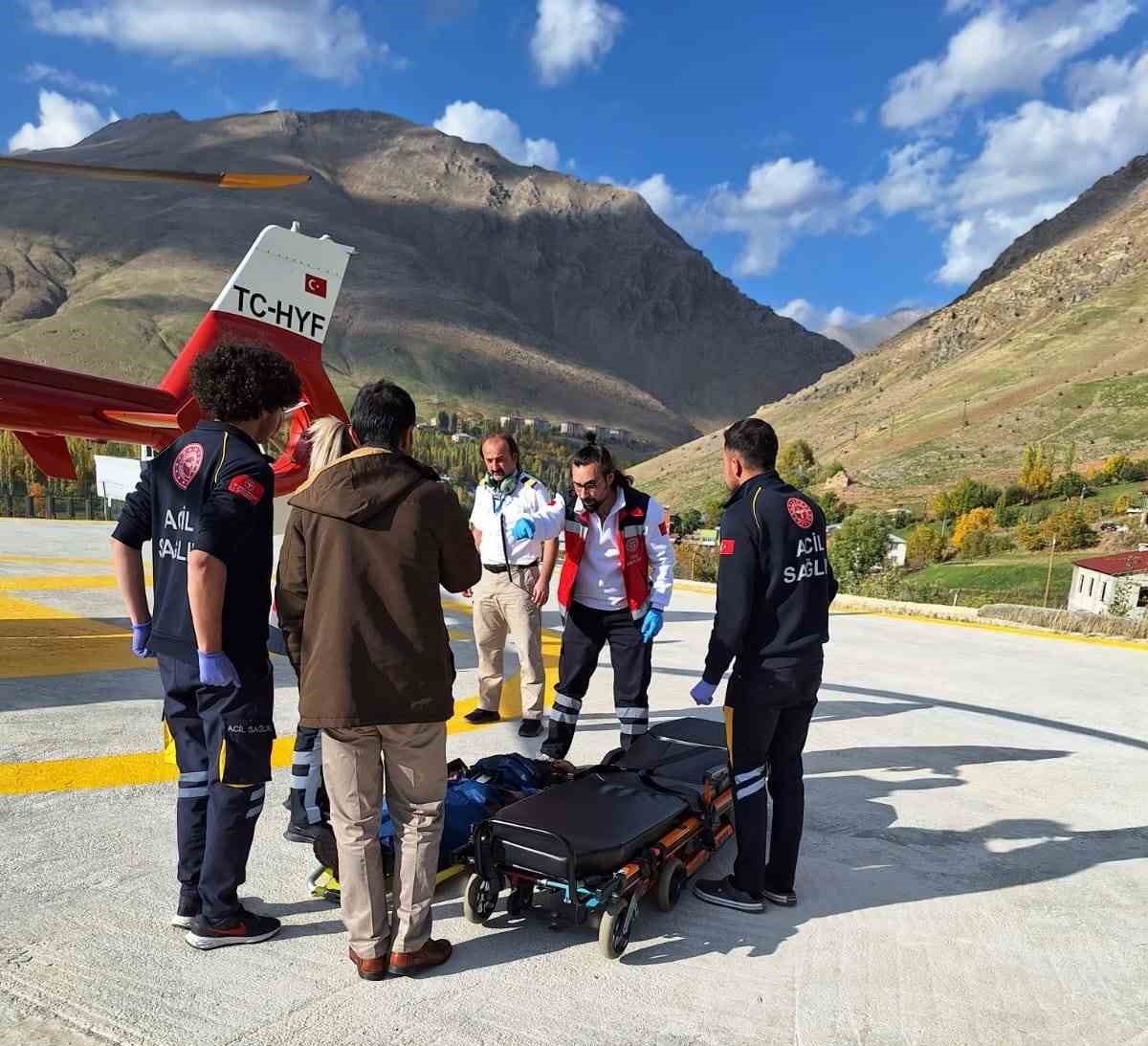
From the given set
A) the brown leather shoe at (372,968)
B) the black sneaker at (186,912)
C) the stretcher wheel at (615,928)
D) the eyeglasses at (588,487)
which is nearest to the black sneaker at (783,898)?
the stretcher wheel at (615,928)

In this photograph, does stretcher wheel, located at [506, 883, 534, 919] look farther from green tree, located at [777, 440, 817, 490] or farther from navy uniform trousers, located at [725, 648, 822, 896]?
green tree, located at [777, 440, 817, 490]

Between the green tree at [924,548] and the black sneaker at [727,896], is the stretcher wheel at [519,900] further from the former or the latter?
the green tree at [924,548]

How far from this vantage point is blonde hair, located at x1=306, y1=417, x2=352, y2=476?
3307 mm

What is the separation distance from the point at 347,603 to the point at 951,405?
9237cm

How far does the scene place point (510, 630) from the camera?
6.63m

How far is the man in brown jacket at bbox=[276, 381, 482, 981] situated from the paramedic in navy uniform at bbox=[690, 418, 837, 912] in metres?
1.24

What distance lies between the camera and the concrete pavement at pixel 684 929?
295 centimetres

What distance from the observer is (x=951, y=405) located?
86.4m

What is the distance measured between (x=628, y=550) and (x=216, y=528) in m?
2.80

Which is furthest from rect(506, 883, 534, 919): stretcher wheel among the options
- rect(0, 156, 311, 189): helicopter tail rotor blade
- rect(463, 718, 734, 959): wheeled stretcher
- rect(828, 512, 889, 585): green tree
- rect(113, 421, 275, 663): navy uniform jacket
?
rect(828, 512, 889, 585): green tree

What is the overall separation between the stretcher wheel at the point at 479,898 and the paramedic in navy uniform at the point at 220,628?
0.75 metres

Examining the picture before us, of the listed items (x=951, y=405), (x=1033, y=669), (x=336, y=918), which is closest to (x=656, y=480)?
(x=951, y=405)

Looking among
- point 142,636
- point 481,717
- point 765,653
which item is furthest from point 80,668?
point 765,653

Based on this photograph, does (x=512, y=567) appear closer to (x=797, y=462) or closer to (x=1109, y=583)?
(x=1109, y=583)
